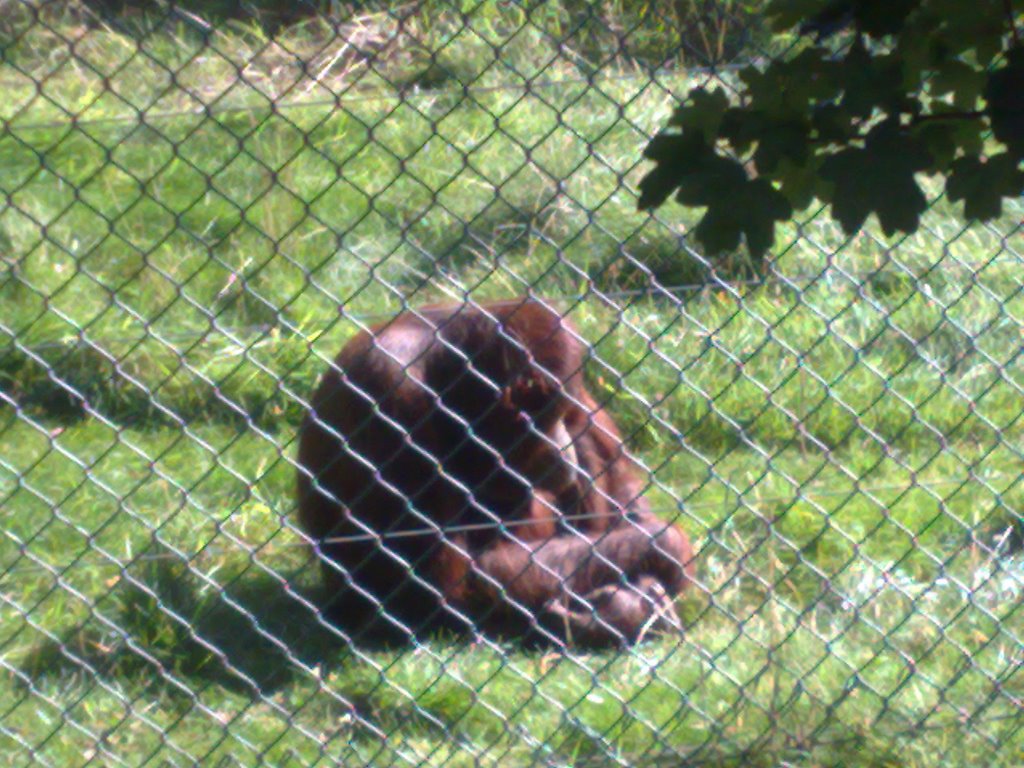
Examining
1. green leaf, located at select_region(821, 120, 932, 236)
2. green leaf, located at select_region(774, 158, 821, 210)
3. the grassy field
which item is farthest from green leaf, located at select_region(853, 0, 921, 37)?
the grassy field

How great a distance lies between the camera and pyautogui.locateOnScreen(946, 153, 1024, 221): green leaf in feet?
5.34

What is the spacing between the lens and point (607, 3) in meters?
6.79

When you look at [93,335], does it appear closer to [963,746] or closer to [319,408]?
[319,408]

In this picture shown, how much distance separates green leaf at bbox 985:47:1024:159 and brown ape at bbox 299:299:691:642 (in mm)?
2294

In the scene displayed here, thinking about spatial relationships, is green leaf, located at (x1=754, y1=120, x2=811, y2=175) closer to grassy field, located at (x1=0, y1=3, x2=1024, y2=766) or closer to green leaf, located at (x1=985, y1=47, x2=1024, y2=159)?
green leaf, located at (x1=985, y1=47, x2=1024, y2=159)

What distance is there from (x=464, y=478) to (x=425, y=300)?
4.47 ft

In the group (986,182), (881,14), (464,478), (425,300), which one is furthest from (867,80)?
(425,300)

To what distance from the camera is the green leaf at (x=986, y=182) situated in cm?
163

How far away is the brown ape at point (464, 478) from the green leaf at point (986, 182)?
2.18 metres

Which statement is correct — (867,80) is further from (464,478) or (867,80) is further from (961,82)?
(464,478)

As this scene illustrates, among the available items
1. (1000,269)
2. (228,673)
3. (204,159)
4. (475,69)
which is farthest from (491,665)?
(475,69)

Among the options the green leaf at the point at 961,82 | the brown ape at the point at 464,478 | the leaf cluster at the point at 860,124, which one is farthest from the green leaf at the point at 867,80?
the brown ape at the point at 464,478

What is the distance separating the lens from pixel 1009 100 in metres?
1.54

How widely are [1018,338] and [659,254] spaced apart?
51.2 inches
